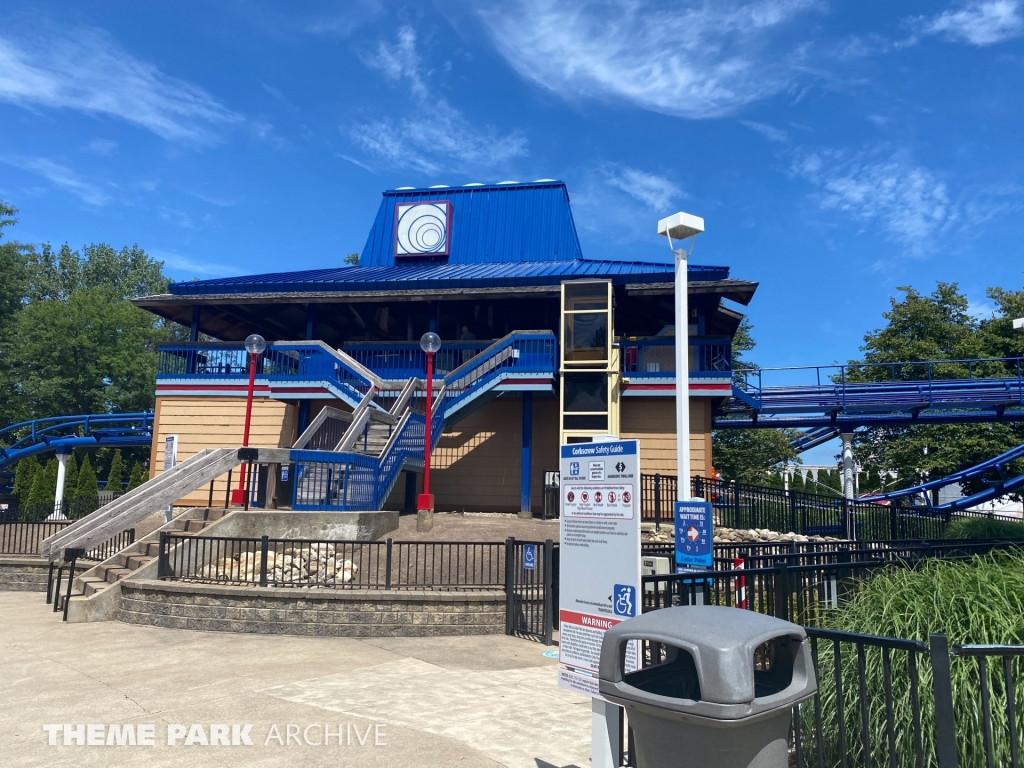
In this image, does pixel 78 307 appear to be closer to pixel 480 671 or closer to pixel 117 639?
pixel 117 639

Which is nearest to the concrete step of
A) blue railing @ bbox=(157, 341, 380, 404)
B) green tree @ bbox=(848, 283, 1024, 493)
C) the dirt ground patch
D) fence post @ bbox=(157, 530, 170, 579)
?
fence post @ bbox=(157, 530, 170, 579)

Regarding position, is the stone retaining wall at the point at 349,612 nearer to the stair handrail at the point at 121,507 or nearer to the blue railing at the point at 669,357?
the stair handrail at the point at 121,507

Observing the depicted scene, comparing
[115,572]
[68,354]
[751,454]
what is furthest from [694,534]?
[68,354]

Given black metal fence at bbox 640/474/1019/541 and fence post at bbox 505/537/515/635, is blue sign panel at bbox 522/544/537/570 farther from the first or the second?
black metal fence at bbox 640/474/1019/541

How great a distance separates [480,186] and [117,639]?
21.7 metres

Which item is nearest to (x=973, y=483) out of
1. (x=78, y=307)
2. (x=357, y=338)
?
(x=357, y=338)

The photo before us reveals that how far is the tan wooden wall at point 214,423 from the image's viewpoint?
2289 centimetres

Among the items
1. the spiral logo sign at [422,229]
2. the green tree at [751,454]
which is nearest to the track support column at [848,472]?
the green tree at [751,454]

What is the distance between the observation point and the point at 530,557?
10.3 metres

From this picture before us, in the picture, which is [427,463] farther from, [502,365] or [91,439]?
[91,439]

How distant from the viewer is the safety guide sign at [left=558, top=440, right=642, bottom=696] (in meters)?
4.99

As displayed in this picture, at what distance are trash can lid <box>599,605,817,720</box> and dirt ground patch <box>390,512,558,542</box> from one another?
36.2 feet

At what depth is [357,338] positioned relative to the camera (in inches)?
1094

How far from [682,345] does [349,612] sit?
599cm
